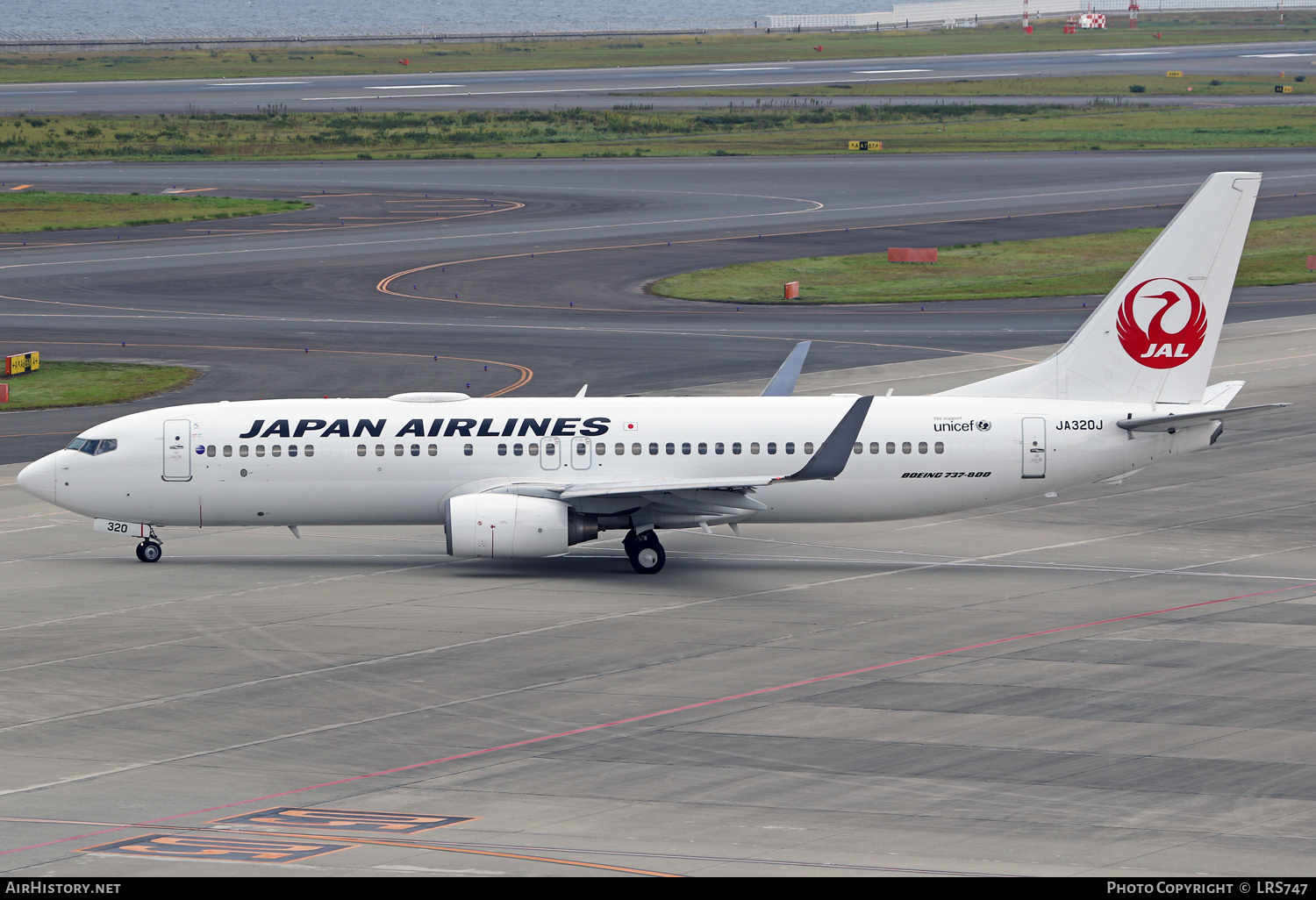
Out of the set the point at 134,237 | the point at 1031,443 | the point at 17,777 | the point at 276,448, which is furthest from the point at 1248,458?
the point at 134,237

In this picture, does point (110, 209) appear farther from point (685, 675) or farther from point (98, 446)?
point (685, 675)

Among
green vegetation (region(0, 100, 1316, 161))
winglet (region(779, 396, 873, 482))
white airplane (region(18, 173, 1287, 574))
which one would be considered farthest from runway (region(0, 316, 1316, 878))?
green vegetation (region(0, 100, 1316, 161))

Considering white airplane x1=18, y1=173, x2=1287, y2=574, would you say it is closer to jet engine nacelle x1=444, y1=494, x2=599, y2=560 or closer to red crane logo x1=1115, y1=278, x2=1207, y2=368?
red crane logo x1=1115, y1=278, x2=1207, y2=368

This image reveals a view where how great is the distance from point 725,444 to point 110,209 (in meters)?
89.0

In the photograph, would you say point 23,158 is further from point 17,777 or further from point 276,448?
point 17,777

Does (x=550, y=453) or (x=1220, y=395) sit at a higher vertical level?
(x=1220, y=395)

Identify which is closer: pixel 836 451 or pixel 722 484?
pixel 836 451

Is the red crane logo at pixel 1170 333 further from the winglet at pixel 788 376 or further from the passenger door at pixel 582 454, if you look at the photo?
the passenger door at pixel 582 454

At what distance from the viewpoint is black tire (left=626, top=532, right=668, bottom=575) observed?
43062 millimetres

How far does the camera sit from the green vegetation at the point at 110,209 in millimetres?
115375

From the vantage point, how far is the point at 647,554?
43094 millimetres

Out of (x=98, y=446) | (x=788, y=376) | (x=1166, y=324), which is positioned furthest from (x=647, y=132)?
(x=98, y=446)

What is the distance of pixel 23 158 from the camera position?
15100 cm

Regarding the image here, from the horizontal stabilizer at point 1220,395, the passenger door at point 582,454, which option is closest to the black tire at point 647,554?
the passenger door at point 582,454
